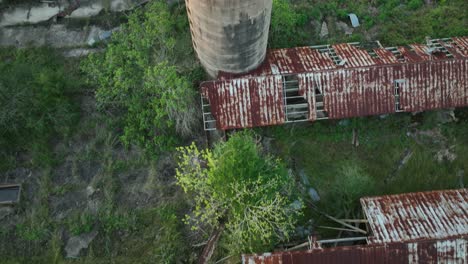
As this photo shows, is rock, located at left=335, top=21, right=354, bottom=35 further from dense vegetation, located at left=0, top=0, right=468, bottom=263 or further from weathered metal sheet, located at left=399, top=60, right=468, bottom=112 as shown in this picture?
weathered metal sheet, located at left=399, top=60, right=468, bottom=112

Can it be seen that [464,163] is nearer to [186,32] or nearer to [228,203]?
[228,203]

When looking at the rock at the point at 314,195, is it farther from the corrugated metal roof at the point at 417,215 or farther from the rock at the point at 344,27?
the rock at the point at 344,27

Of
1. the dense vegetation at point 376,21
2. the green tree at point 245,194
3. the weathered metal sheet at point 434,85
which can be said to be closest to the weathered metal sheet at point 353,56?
the dense vegetation at point 376,21

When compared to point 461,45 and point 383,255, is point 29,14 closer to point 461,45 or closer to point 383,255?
point 383,255

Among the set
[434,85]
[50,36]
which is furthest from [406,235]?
[50,36]

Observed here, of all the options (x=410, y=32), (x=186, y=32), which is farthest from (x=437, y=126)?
(x=186, y=32)

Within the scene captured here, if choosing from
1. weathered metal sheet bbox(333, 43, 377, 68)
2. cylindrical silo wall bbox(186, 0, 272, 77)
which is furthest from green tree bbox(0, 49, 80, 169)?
weathered metal sheet bbox(333, 43, 377, 68)

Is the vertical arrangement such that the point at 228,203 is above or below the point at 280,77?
below
